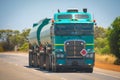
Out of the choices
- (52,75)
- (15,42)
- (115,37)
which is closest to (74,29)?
(52,75)

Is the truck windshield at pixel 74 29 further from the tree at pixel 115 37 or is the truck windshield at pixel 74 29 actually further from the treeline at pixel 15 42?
the treeline at pixel 15 42

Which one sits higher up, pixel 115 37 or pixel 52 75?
pixel 115 37

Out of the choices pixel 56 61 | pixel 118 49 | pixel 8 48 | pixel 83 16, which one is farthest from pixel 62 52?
pixel 8 48

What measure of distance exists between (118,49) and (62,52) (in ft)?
77.3

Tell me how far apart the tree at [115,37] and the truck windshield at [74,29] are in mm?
22193

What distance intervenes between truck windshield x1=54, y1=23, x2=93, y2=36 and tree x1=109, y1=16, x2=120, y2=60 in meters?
22.2

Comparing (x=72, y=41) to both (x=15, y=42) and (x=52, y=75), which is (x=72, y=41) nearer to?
(x=52, y=75)

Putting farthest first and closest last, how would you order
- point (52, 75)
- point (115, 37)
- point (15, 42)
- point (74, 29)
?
point (15, 42), point (115, 37), point (74, 29), point (52, 75)

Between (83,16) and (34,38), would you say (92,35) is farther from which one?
(34,38)

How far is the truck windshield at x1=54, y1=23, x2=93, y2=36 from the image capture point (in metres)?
35.8

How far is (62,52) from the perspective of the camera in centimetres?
3581

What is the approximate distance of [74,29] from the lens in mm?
35938

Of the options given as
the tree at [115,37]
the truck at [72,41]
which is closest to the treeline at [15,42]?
the tree at [115,37]

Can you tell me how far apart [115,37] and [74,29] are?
23891mm
